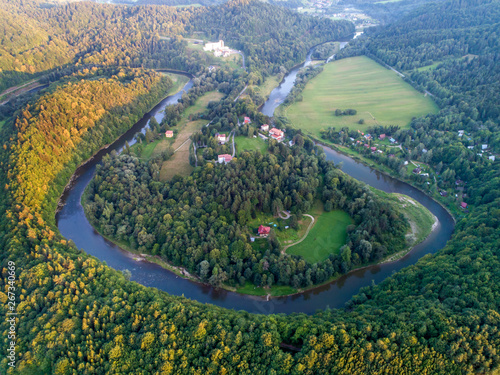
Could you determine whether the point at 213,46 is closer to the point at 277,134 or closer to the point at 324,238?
the point at 277,134

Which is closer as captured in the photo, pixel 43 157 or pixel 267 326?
pixel 267 326

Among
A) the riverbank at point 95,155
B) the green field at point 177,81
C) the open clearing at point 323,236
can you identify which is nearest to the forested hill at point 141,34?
the green field at point 177,81

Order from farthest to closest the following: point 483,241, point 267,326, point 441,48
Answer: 1. point 441,48
2. point 483,241
3. point 267,326

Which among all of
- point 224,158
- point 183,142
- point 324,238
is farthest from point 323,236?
point 183,142

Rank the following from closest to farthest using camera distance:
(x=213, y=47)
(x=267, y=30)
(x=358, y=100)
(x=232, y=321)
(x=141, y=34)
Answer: (x=232, y=321) < (x=358, y=100) < (x=213, y=47) < (x=141, y=34) < (x=267, y=30)

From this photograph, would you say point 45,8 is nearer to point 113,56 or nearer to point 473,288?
point 113,56

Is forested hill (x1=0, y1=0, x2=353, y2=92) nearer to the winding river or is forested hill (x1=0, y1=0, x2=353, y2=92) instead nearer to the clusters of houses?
the clusters of houses

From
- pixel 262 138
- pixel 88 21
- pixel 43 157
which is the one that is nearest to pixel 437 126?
pixel 262 138
